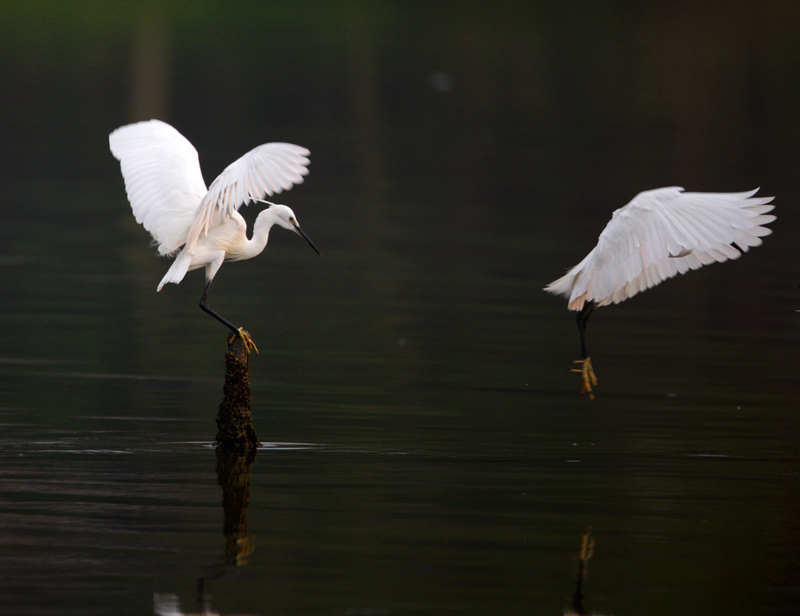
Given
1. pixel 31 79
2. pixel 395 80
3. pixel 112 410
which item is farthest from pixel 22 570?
pixel 395 80

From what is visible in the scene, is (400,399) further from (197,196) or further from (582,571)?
(582,571)

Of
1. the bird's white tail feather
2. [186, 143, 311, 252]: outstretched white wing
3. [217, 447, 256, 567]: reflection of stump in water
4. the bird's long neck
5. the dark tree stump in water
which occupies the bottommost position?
[217, 447, 256, 567]: reflection of stump in water

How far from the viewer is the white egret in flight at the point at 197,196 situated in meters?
10.7

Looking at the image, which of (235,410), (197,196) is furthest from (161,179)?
(235,410)

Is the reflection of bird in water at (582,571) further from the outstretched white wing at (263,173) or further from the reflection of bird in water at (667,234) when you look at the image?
the outstretched white wing at (263,173)

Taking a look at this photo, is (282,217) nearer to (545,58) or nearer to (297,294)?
(297,294)

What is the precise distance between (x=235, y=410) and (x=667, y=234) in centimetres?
334

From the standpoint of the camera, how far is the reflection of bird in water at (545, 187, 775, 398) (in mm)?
10703

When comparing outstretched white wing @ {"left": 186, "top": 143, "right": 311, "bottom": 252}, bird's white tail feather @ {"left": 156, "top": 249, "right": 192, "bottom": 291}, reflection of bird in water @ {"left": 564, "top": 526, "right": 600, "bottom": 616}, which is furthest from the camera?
bird's white tail feather @ {"left": 156, "top": 249, "right": 192, "bottom": 291}

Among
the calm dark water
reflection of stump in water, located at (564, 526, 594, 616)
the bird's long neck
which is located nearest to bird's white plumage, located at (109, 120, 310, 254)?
the bird's long neck

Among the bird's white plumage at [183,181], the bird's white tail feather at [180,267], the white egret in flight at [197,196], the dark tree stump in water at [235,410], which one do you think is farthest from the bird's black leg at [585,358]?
the bird's white tail feather at [180,267]

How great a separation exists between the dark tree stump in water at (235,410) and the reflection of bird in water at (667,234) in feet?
8.69

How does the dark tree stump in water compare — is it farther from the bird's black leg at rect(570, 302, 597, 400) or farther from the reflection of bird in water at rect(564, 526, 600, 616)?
the reflection of bird in water at rect(564, 526, 600, 616)

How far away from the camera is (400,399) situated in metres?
13.1
